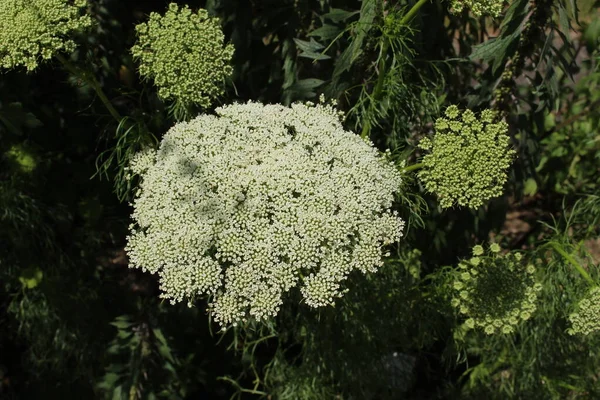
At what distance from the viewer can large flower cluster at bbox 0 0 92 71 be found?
2346mm

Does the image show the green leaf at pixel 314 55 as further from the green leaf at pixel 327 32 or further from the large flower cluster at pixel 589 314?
the large flower cluster at pixel 589 314

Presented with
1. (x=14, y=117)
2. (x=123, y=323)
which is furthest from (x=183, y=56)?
(x=123, y=323)

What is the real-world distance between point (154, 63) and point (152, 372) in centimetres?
220

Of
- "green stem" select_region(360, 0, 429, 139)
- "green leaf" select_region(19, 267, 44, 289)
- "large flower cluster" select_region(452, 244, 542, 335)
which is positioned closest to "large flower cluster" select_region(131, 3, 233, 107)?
"green stem" select_region(360, 0, 429, 139)

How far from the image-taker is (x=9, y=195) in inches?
→ 157

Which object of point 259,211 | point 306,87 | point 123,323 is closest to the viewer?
point 259,211

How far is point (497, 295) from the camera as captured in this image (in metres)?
2.63

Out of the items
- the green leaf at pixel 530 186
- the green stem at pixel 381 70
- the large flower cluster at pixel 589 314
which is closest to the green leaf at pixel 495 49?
the green stem at pixel 381 70

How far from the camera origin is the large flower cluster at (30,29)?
2346 millimetres

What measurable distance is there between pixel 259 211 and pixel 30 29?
106 centimetres

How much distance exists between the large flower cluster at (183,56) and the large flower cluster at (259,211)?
0.14 m

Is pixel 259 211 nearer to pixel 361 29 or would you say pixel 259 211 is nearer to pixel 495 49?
pixel 361 29

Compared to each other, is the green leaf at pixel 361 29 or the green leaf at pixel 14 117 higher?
the green leaf at pixel 361 29

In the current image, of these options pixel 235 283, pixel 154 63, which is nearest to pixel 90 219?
pixel 154 63
